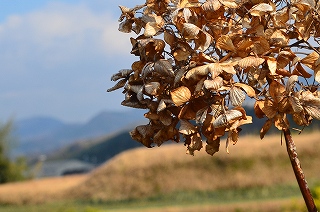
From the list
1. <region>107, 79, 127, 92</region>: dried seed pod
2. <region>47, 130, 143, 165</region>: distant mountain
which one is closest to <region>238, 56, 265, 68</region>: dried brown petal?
<region>107, 79, 127, 92</region>: dried seed pod

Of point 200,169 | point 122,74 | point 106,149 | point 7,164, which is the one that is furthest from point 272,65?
point 106,149

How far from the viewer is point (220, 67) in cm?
97

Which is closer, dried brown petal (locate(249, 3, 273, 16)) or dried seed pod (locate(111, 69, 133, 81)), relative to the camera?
dried brown petal (locate(249, 3, 273, 16))

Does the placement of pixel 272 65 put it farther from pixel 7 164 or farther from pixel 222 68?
pixel 7 164

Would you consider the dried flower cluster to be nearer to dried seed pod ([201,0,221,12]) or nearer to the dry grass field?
dried seed pod ([201,0,221,12])

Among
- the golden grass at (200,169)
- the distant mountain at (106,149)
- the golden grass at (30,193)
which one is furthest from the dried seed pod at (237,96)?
the distant mountain at (106,149)

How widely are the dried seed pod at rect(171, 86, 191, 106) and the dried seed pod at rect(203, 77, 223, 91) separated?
0.14 feet

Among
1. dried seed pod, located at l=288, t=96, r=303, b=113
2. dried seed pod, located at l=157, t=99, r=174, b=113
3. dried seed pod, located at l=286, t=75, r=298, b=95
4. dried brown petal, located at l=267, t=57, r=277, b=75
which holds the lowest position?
dried seed pod, located at l=288, t=96, r=303, b=113

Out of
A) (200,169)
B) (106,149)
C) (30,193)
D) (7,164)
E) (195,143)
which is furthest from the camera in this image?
(106,149)

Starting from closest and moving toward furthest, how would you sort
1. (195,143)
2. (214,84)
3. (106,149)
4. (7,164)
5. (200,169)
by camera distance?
(214,84), (195,143), (200,169), (7,164), (106,149)

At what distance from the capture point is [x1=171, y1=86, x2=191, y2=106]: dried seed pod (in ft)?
3.25

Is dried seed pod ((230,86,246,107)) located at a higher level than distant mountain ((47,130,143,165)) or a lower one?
lower

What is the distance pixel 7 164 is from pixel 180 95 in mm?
18813

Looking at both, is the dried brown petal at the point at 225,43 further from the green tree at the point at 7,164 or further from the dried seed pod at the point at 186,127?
the green tree at the point at 7,164
